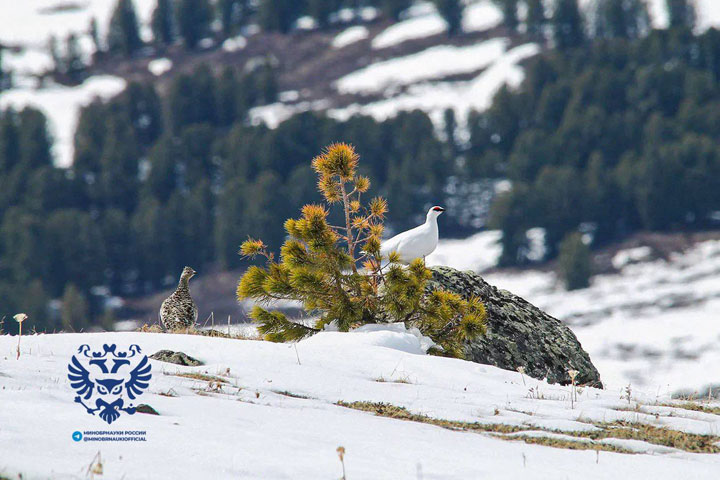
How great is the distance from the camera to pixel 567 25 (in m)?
181

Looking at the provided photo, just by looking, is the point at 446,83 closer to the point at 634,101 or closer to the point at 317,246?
the point at 634,101

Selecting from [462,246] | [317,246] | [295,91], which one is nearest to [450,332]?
[317,246]

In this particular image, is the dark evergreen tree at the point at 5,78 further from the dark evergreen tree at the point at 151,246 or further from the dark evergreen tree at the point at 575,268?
the dark evergreen tree at the point at 575,268

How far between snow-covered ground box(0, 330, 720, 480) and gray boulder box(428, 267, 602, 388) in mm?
2588

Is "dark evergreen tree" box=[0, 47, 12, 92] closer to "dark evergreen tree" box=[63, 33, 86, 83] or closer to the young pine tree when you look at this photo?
"dark evergreen tree" box=[63, 33, 86, 83]

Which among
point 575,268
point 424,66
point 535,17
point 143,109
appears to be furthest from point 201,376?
point 535,17

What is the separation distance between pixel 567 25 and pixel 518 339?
6833 inches

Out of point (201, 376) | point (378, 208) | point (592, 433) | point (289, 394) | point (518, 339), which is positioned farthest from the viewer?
point (518, 339)

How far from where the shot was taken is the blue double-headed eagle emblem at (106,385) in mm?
8055

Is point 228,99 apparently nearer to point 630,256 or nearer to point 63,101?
point 63,101

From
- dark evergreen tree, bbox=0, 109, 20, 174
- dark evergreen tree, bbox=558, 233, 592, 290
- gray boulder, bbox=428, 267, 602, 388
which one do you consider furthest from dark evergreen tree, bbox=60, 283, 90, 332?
gray boulder, bbox=428, 267, 602, 388

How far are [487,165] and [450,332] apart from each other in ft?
447

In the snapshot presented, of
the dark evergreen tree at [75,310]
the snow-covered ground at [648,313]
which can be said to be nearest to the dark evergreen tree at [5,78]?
the dark evergreen tree at [75,310]

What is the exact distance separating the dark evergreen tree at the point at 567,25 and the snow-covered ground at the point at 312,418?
175 meters
